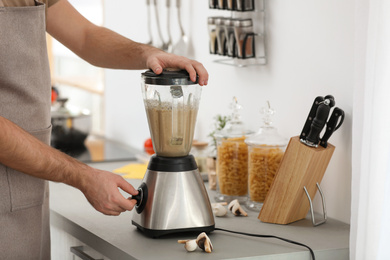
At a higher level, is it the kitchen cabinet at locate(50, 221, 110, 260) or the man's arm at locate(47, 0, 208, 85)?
the man's arm at locate(47, 0, 208, 85)

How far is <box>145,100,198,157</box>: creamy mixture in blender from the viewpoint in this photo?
4.97 ft

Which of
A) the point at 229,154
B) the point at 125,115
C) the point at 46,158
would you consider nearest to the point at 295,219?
the point at 229,154

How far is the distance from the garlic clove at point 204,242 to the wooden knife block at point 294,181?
299 mm

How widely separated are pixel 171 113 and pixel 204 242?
308 millimetres

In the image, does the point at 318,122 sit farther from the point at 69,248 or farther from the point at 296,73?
the point at 69,248

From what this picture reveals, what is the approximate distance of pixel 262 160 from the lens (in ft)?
5.76

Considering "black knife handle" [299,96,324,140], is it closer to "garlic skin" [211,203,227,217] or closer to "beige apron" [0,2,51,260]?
"garlic skin" [211,203,227,217]

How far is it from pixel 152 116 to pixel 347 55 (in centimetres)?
53

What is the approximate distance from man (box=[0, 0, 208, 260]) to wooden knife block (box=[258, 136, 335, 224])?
305mm

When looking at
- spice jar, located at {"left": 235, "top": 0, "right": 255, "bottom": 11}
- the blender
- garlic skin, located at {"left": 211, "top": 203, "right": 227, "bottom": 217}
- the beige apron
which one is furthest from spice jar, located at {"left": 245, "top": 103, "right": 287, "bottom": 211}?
the beige apron

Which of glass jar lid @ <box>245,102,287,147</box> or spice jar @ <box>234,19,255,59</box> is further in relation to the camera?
spice jar @ <box>234,19,255,59</box>

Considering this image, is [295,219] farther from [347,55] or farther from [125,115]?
[125,115]

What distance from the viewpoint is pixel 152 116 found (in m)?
1.53

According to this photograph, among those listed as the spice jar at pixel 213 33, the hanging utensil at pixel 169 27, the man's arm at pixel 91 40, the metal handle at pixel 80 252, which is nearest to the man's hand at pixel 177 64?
the man's arm at pixel 91 40
